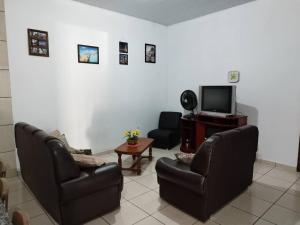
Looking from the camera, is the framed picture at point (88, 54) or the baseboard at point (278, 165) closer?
the baseboard at point (278, 165)

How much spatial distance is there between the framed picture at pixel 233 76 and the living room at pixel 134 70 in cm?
7

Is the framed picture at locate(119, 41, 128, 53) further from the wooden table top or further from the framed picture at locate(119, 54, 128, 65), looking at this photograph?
the wooden table top

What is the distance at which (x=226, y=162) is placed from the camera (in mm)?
2309

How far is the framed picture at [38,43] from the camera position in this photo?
10.9ft

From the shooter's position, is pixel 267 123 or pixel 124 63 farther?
pixel 124 63

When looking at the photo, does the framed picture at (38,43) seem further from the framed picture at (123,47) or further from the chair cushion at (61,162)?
the chair cushion at (61,162)

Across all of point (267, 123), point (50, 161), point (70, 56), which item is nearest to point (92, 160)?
point (50, 161)

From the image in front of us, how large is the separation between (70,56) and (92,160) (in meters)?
2.23

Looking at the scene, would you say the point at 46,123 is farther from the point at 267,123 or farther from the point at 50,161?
the point at 267,123

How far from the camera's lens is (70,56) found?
3.77 meters

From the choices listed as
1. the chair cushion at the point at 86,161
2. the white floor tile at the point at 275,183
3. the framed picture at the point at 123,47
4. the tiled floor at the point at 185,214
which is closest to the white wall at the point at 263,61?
the white floor tile at the point at 275,183

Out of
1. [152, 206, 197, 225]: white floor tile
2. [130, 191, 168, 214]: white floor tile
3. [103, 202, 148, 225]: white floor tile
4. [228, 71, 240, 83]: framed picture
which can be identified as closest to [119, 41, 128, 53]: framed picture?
Result: [228, 71, 240, 83]: framed picture

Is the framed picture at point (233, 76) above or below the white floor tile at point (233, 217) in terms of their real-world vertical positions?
above

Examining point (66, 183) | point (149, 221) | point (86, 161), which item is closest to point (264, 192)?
point (149, 221)
